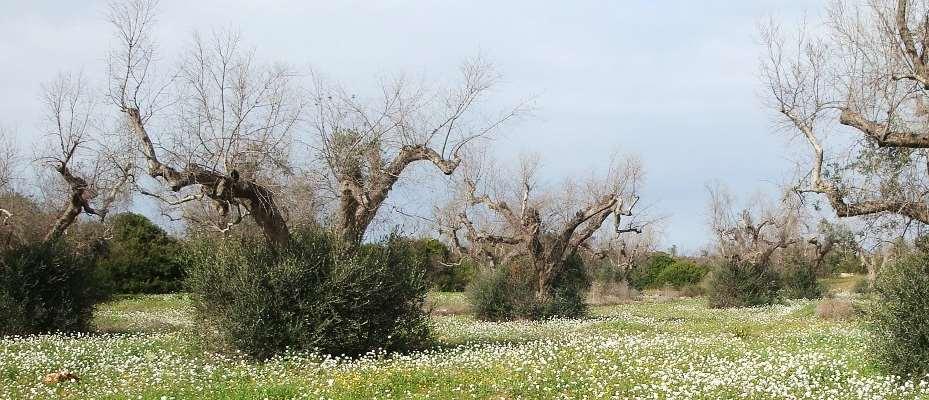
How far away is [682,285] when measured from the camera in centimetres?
5884

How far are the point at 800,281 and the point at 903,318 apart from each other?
34.0 metres

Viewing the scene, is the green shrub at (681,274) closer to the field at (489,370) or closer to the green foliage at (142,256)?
the green foliage at (142,256)

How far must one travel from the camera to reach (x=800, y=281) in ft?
143

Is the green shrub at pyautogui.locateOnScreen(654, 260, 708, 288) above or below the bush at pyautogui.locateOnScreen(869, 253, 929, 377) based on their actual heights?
above

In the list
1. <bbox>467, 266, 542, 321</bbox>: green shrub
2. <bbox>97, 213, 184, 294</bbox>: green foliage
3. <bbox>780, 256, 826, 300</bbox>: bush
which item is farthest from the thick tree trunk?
<bbox>780, 256, 826, 300</bbox>: bush

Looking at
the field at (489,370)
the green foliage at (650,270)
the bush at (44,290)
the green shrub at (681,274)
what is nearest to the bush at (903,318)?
the field at (489,370)

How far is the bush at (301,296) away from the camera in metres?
14.3

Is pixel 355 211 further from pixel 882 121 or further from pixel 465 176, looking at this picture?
pixel 465 176

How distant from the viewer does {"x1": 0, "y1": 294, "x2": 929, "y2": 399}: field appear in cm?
1052

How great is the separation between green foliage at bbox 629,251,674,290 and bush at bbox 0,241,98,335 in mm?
44507

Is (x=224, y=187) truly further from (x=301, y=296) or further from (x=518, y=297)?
(x=518, y=297)

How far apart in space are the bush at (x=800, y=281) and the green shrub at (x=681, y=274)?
1427 cm

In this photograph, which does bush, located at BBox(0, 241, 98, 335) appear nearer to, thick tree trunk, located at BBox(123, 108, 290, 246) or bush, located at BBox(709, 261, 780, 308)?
thick tree trunk, located at BBox(123, 108, 290, 246)

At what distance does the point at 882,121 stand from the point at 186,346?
1353cm
